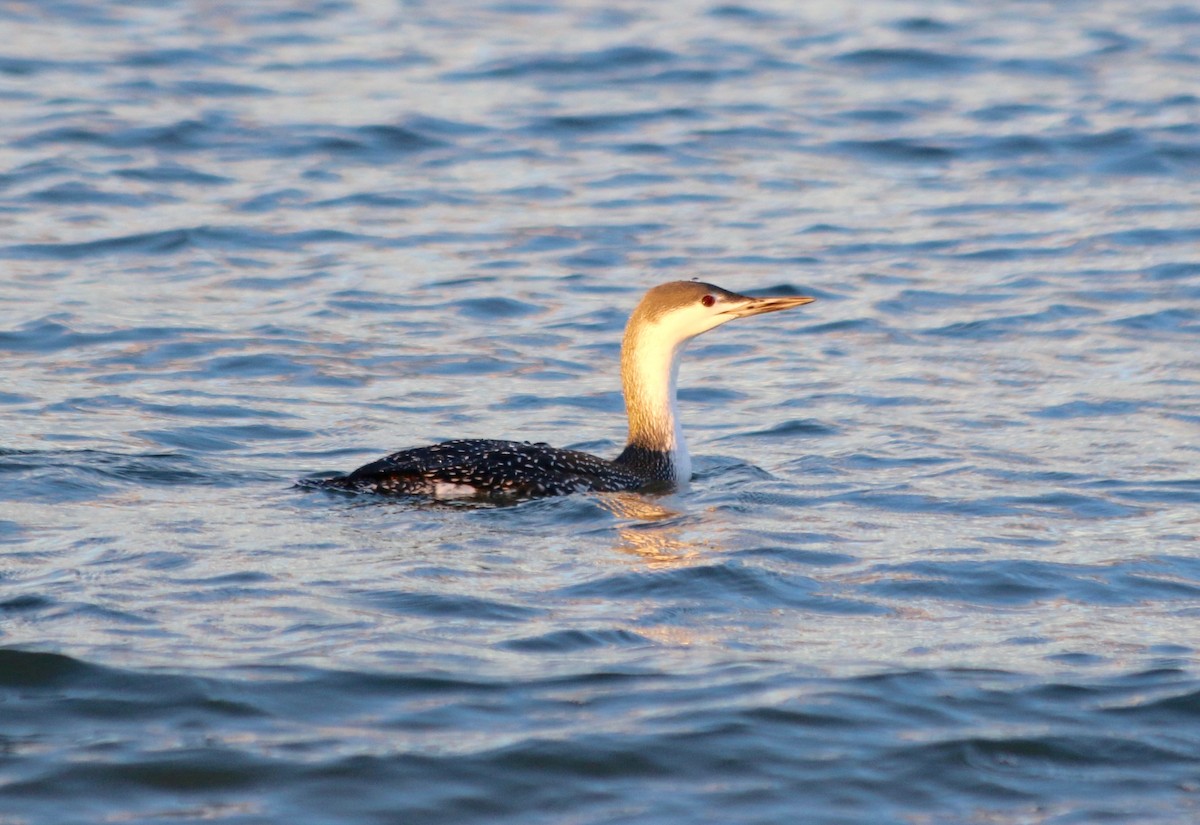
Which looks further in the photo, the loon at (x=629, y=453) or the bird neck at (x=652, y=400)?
the bird neck at (x=652, y=400)

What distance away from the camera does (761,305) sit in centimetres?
836

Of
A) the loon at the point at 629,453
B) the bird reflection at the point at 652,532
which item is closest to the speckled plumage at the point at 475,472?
the loon at the point at 629,453

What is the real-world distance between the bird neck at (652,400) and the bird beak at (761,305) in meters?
0.36

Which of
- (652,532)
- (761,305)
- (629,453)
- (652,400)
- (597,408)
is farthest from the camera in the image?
(597,408)

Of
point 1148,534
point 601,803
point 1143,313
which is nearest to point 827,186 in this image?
point 1143,313

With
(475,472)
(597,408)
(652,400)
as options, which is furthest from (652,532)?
(597,408)

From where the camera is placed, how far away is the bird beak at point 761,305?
322 inches

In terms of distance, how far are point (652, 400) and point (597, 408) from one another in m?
1.22

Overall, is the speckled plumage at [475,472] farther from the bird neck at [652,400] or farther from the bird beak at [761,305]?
the bird beak at [761,305]

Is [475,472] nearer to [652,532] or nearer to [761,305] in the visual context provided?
[652,532]

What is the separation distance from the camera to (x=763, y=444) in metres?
9.07

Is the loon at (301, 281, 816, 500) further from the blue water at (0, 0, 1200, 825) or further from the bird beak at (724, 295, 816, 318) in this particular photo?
the blue water at (0, 0, 1200, 825)

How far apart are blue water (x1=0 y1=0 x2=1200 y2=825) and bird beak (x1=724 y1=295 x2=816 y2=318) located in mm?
729

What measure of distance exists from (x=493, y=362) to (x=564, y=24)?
9.07m
